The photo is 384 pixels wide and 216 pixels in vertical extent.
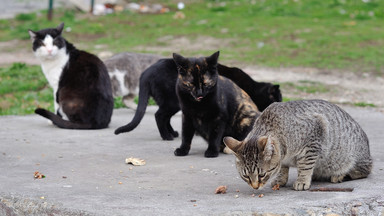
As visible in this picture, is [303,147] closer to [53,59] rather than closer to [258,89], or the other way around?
[258,89]

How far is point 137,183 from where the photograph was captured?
4.65 metres

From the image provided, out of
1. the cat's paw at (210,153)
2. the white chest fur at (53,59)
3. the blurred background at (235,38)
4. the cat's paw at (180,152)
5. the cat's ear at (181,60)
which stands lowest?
the blurred background at (235,38)

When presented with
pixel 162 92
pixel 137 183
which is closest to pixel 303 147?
pixel 137 183

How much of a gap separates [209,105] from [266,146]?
5.25 feet

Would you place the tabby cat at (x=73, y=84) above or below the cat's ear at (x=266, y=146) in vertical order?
below

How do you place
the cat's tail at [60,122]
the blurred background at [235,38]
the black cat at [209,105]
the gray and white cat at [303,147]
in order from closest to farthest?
the gray and white cat at [303,147] < the black cat at [209,105] < the cat's tail at [60,122] < the blurred background at [235,38]

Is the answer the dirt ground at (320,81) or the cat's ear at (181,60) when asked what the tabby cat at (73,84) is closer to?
the cat's ear at (181,60)

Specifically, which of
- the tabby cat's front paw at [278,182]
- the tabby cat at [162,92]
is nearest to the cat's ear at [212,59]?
the tabby cat at [162,92]

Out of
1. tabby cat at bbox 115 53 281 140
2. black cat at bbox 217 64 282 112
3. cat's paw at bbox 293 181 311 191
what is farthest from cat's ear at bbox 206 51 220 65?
black cat at bbox 217 64 282 112

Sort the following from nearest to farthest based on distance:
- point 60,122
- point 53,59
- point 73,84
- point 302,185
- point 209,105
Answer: point 302,185
point 209,105
point 60,122
point 73,84
point 53,59

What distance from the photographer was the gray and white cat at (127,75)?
8477mm

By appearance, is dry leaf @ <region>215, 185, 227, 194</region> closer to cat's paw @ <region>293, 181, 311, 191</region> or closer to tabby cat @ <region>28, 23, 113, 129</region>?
cat's paw @ <region>293, 181, 311, 191</region>

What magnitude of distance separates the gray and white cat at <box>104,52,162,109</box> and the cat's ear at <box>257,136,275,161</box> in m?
4.62

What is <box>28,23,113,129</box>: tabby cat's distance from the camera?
7.04 meters
